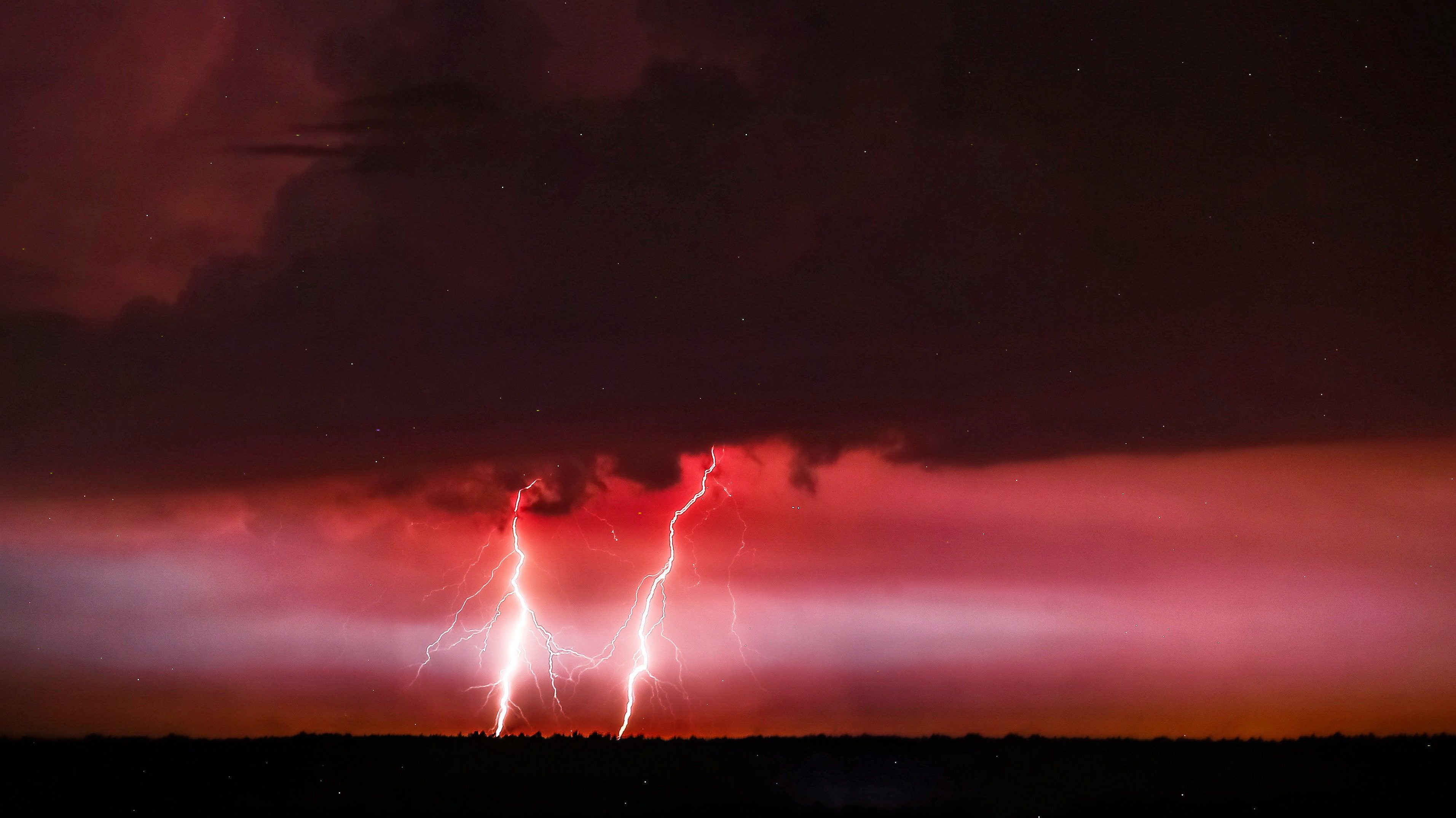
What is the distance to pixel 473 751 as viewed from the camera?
19.4 meters

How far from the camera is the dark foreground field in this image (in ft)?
51.5

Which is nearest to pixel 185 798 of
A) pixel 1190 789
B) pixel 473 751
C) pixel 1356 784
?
pixel 473 751

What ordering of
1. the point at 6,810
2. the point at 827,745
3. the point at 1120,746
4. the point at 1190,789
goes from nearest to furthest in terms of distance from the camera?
the point at 6,810 → the point at 1190,789 → the point at 1120,746 → the point at 827,745

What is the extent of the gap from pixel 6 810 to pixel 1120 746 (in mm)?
19335

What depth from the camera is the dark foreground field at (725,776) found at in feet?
51.5

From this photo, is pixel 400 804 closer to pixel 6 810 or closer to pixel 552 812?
pixel 552 812

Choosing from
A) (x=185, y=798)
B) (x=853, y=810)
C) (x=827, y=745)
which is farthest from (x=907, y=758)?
(x=185, y=798)

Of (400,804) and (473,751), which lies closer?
(400,804)

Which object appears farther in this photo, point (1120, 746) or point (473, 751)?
point (1120, 746)

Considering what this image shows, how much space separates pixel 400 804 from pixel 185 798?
11.0ft

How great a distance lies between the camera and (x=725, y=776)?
1830 centimetres

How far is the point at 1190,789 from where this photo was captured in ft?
56.0

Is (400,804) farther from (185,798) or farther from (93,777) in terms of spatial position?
(93,777)

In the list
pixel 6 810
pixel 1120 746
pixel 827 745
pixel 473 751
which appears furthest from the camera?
pixel 827 745
